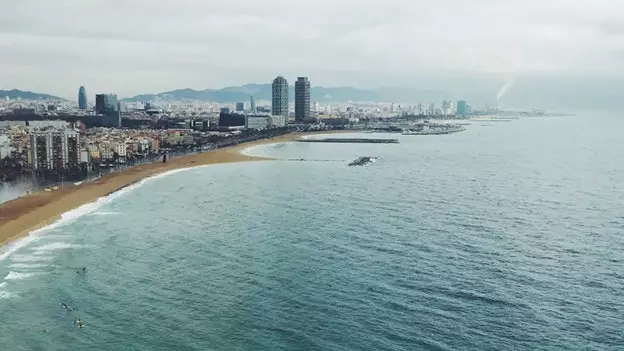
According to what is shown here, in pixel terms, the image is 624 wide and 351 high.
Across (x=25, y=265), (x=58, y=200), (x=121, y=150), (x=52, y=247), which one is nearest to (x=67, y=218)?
(x=58, y=200)

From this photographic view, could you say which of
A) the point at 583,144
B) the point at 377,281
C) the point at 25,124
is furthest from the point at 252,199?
the point at 25,124

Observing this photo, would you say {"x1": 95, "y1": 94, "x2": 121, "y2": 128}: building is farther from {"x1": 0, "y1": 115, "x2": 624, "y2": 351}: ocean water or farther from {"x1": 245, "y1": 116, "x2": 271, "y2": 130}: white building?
{"x1": 0, "y1": 115, "x2": 624, "y2": 351}: ocean water

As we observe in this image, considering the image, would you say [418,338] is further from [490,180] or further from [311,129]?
[311,129]

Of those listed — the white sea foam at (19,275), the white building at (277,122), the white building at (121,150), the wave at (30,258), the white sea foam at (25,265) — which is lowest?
the white sea foam at (19,275)

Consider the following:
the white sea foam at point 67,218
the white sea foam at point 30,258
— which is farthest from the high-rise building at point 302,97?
the white sea foam at point 30,258

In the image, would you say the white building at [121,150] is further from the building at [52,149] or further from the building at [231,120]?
the building at [231,120]

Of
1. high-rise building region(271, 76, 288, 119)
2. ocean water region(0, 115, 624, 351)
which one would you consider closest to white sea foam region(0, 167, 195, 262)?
ocean water region(0, 115, 624, 351)

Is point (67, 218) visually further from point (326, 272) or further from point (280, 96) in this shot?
point (280, 96)
